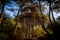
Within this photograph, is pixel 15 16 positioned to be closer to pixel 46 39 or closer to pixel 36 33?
pixel 46 39

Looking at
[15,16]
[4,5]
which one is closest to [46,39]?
[15,16]

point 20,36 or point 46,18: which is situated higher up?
point 46,18

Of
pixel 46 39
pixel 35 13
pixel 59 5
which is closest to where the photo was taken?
pixel 59 5

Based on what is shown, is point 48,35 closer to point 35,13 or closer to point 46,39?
point 46,39

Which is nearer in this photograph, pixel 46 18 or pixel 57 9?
pixel 57 9

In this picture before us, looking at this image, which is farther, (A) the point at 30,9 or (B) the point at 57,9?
(A) the point at 30,9

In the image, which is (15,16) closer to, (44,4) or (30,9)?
(30,9)

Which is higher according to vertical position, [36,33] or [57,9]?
[57,9]

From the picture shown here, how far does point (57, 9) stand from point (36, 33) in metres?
9.36

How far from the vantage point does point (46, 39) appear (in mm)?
22500

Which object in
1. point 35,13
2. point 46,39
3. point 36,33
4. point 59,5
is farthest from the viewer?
point 36,33

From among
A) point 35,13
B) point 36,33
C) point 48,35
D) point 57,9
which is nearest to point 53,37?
point 48,35

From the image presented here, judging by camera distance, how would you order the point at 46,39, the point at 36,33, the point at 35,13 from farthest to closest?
the point at 36,33
the point at 35,13
the point at 46,39

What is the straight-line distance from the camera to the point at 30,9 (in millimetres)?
23391
